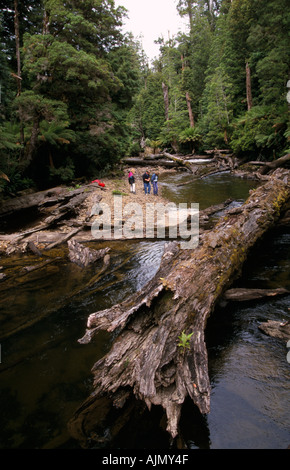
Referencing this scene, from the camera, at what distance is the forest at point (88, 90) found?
12.6 metres

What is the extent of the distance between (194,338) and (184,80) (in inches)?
1795

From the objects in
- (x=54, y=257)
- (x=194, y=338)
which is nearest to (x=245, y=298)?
(x=194, y=338)

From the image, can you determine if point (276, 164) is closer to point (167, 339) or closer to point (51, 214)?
point (51, 214)

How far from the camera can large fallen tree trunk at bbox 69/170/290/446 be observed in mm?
2516

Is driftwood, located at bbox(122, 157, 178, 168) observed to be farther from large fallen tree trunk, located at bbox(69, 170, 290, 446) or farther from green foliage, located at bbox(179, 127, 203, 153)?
large fallen tree trunk, located at bbox(69, 170, 290, 446)

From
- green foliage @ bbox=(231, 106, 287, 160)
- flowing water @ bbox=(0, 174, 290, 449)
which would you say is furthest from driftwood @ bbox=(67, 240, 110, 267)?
green foliage @ bbox=(231, 106, 287, 160)

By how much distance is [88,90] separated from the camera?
14383mm

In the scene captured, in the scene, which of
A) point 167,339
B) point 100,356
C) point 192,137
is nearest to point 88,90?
point 100,356

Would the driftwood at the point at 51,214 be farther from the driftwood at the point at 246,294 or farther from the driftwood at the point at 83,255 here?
the driftwood at the point at 246,294

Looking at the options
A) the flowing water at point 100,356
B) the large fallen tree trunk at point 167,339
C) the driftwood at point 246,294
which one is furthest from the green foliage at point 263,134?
the large fallen tree trunk at point 167,339

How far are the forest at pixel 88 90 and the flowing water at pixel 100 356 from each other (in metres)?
5.57

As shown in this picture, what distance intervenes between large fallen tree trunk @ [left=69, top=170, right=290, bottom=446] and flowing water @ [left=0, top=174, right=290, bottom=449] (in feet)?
1.13

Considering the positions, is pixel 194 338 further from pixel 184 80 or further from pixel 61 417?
pixel 184 80

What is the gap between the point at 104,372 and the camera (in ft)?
9.43
